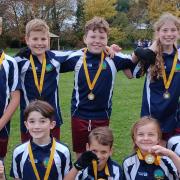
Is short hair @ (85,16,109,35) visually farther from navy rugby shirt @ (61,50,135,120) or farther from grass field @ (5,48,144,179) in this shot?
grass field @ (5,48,144,179)

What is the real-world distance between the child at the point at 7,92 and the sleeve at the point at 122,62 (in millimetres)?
1182

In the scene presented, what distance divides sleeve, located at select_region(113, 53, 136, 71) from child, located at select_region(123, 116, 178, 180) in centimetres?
103

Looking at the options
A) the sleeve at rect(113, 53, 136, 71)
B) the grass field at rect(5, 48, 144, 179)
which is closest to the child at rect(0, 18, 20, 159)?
the sleeve at rect(113, 53, 136, 71)

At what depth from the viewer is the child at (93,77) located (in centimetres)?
500

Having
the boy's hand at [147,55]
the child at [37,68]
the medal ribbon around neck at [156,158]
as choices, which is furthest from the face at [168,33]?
the medal ribbon around neck at [156,158]

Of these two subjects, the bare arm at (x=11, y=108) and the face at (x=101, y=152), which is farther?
the bare arm at (x=11, y=108)

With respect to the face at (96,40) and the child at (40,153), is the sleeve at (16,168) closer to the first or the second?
the child at (40,153)

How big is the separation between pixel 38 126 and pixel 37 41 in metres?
1.11

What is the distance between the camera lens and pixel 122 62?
5.11m

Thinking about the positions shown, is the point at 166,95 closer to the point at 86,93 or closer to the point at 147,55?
the point at 147,55

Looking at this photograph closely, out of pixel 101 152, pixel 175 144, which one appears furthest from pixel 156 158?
pixel 101 152

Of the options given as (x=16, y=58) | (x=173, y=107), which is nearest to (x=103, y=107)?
(x=173, y=107)

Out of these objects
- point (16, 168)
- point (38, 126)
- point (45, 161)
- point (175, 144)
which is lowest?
point (16, 168)

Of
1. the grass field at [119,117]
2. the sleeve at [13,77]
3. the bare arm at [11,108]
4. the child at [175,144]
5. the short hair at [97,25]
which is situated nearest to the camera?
the child at [175,144]
